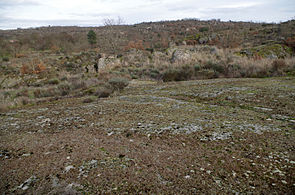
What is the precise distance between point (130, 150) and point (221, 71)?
41.9 feet

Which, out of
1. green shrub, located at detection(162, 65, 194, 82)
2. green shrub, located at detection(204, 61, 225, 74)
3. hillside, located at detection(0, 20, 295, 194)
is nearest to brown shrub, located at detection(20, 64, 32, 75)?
green shrub, located at detection(162, 65, 194, 82)

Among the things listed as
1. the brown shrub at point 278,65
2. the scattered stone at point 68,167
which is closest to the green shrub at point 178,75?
the brown shrub at point 278,65

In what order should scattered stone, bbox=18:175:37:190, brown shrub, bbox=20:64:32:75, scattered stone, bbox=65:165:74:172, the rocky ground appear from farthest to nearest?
brown shrub, bbox=20:64:32:75 < scattered stone, bbox=65:165:74:172 < scattered stone, bbox=18:175:37:190 < the rocky ground

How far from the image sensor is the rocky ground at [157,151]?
97.4 inches

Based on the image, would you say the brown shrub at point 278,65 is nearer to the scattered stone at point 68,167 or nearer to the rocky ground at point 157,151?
the rocky ground at point 157,151

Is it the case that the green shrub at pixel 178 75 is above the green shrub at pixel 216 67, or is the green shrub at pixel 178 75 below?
below

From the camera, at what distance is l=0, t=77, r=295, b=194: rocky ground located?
2.47 meters

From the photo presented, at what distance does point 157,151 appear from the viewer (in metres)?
3.34

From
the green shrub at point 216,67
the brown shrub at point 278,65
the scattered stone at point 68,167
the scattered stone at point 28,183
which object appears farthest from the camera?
the green shrub at point 216,67

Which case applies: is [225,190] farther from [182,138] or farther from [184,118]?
[184,118]

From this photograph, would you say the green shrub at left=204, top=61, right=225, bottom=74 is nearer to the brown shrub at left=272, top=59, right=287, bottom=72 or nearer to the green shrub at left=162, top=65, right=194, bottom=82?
the green shrub at left=162, top=65, right=194, bottom=82

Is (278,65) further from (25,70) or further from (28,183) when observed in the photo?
(25,70)

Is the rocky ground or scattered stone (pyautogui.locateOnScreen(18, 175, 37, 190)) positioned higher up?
the rocky ground

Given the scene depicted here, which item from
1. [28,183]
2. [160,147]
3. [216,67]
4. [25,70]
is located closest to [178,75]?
[216,67]
